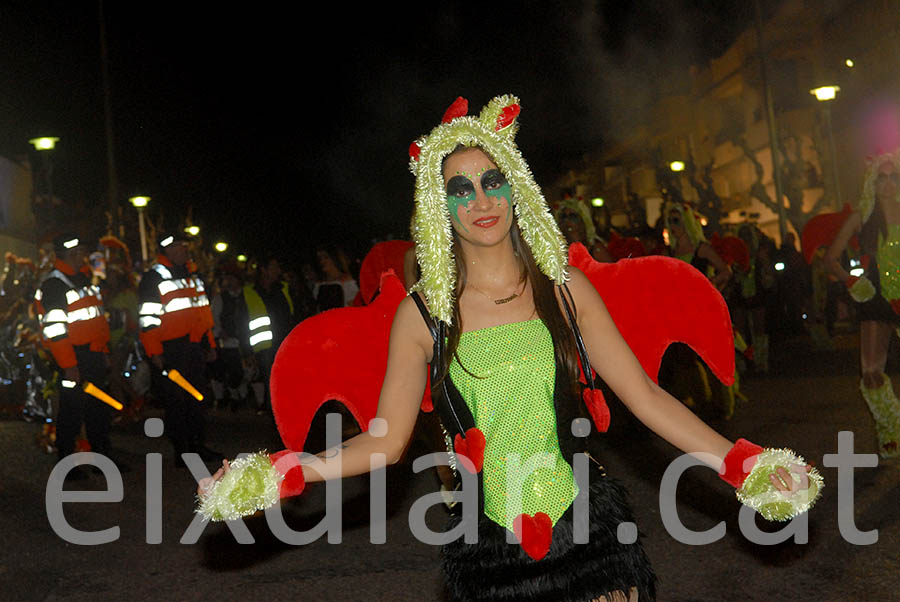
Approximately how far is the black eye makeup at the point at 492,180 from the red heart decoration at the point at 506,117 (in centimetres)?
15

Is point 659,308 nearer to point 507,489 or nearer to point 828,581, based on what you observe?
point 507,489

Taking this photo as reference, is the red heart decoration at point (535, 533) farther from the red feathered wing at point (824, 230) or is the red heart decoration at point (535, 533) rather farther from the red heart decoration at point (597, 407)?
the red feathered wing at point (824, 230)

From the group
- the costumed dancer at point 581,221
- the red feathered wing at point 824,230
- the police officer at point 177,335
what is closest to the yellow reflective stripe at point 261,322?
the police officer at point 177,335

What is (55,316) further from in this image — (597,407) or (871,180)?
Result: (597,407)

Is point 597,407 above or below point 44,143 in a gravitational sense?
below

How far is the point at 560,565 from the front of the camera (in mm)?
2924

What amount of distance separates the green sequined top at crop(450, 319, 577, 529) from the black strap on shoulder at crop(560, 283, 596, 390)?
8 centimetres

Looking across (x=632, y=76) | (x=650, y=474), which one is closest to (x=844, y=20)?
(x=632, y=76)

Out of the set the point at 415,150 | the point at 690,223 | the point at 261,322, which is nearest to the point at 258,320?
the point at 261,322

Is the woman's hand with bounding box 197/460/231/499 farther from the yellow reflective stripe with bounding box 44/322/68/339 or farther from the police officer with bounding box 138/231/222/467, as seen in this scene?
the yellow reflective stripe with bounding box 44/322/68/339

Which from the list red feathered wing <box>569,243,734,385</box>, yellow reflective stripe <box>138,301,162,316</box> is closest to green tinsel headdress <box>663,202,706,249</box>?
yellow reflective stripe <box>138,301,162,316</box>

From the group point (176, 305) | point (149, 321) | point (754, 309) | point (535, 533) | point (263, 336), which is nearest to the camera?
point (535, 533)

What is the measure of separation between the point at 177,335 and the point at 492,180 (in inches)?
263

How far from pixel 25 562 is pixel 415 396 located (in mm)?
4270
